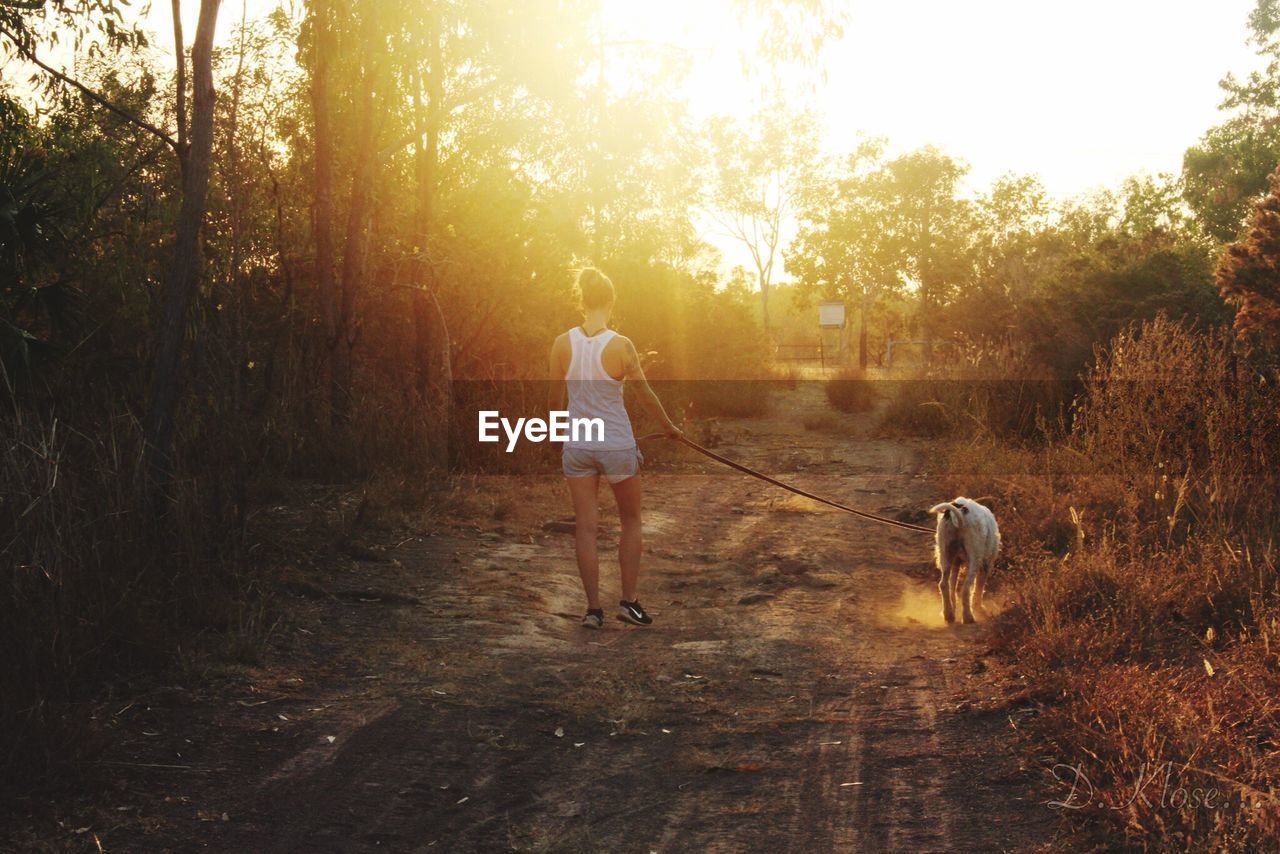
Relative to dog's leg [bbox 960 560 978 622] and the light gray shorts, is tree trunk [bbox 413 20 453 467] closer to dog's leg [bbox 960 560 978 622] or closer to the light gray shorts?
the light gray shorts

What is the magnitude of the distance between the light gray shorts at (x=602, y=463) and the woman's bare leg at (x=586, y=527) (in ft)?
0.20

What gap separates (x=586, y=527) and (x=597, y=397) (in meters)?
0.84

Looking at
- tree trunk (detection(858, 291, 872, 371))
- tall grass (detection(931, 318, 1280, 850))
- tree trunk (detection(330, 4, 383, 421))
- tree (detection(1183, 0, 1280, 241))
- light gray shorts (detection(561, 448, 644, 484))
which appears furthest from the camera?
tree trunk (detection(858, 291, 872, 371))

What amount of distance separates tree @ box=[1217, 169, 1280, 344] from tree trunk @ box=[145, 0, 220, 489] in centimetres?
1275

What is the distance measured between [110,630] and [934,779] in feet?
12.7

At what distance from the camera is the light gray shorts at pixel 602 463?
22.8 feet

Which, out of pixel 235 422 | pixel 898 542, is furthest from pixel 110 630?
pixel 898 542

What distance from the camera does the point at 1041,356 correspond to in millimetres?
20297

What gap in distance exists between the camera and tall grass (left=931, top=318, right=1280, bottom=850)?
12.9 feet

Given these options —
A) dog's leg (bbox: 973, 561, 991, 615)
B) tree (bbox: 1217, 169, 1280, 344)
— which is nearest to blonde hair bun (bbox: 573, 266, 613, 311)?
dog's leg (bbox: 973, 561, 991, 615)

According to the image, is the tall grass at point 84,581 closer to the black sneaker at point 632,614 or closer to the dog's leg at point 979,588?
the black sneaker at point 632,614

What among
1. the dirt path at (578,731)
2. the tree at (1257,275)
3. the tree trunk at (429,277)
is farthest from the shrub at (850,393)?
the dirt path at (578,731)

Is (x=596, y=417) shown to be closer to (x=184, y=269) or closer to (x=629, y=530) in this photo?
(x=629, y=530)

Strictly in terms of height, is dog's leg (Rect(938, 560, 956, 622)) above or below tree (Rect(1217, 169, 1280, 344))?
below
